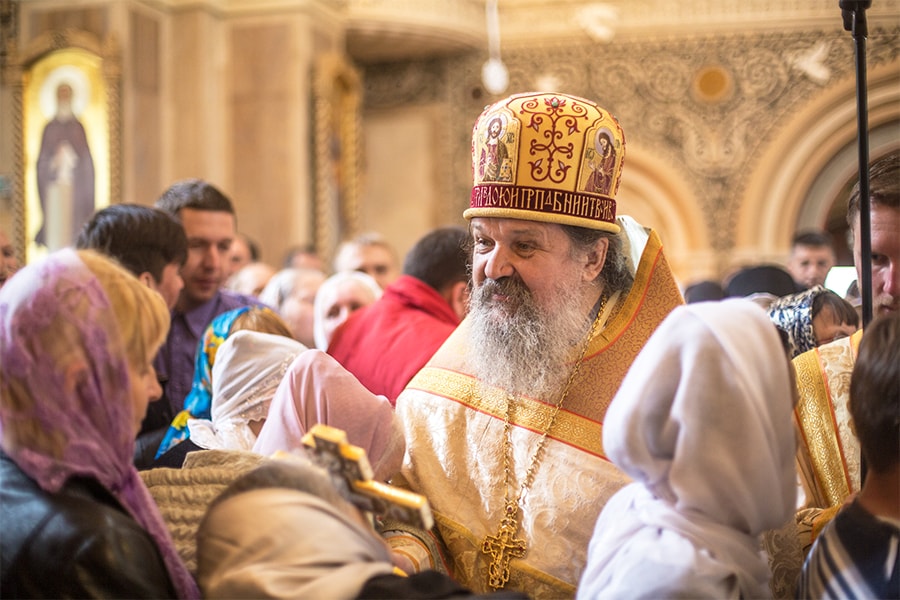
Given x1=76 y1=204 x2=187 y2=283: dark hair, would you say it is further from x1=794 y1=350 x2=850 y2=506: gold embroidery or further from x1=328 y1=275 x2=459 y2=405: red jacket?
x1=794 y1=350 x2=850 y2=506: gold embroidery

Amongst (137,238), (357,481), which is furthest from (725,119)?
(357,481)

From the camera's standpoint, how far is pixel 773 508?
1596 mm

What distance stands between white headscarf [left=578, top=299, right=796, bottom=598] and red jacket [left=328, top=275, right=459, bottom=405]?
1.81 m

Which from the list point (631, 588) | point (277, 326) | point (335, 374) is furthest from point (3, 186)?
point (631, 588)

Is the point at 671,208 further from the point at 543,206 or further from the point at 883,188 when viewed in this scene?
the point at 543,206

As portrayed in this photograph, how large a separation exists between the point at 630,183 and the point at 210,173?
4716mm

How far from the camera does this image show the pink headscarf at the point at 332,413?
201cm

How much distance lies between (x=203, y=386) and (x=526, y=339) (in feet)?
3.59

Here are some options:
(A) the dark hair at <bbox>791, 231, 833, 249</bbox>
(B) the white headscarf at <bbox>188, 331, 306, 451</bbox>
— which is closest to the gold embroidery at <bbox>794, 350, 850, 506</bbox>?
(B) the white headscarf at <bbox>188, 331, 306, 451</bbox>

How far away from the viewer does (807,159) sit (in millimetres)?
10883

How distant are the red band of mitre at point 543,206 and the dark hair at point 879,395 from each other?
98 cm

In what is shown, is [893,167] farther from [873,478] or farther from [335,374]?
[335,374]

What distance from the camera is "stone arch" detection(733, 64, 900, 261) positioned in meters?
10.8

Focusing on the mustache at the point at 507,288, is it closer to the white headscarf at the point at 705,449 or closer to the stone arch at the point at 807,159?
the white headscarf at the point at 705,449
